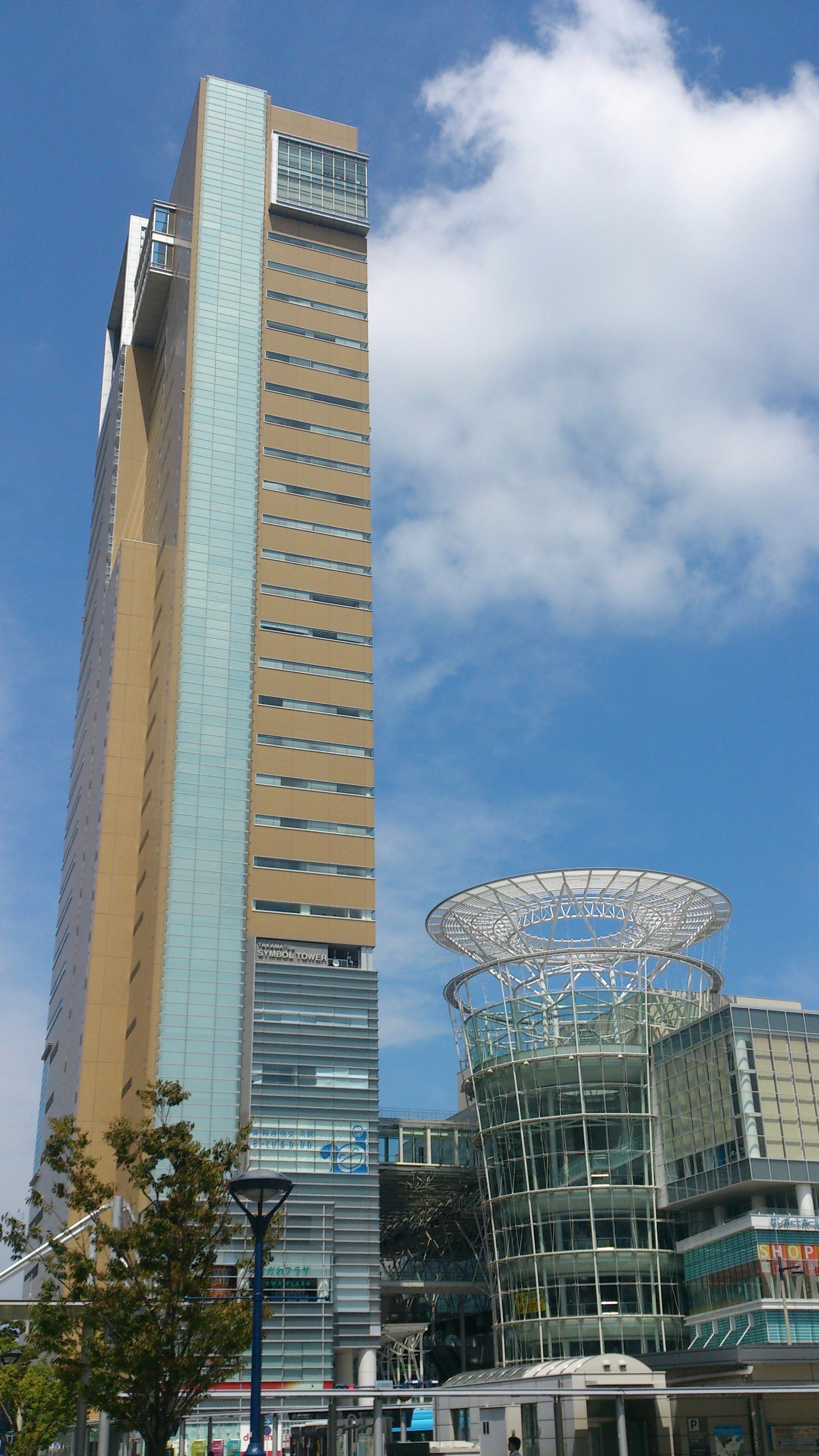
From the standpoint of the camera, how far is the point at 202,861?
102 m

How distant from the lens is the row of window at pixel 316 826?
105m

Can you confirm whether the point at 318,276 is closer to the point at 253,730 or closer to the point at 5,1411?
the point at 253,730

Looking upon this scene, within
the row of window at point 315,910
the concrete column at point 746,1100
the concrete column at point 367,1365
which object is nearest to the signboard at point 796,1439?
the concrete column at point 746,1100

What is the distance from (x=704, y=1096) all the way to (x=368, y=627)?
152 ft

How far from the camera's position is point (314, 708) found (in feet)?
360

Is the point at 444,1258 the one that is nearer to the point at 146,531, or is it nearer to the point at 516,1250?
the point at 516,1250

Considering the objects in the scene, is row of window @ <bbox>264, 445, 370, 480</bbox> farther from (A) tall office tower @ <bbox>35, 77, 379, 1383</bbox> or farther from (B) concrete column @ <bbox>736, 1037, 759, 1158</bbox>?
(B) concrete column @ <bbox>736, 1037, 759, 1158</bbox>

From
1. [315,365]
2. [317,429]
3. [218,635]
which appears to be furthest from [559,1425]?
[315,365]

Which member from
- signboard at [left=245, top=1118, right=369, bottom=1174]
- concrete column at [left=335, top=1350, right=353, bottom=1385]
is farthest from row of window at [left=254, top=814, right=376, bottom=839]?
concrete column at [left=335, top=1350, right=353, bottom=1385]

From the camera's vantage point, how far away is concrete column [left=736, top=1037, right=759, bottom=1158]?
8162cm

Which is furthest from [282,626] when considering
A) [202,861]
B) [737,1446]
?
[737,1446]

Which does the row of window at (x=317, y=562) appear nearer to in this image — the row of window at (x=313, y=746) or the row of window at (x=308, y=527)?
the row of window at (x=308, y=527)

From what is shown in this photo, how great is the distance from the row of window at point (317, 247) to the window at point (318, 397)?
1517 cm

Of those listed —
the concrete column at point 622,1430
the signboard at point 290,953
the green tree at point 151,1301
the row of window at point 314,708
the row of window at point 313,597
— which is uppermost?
the row of window at point 313,597
